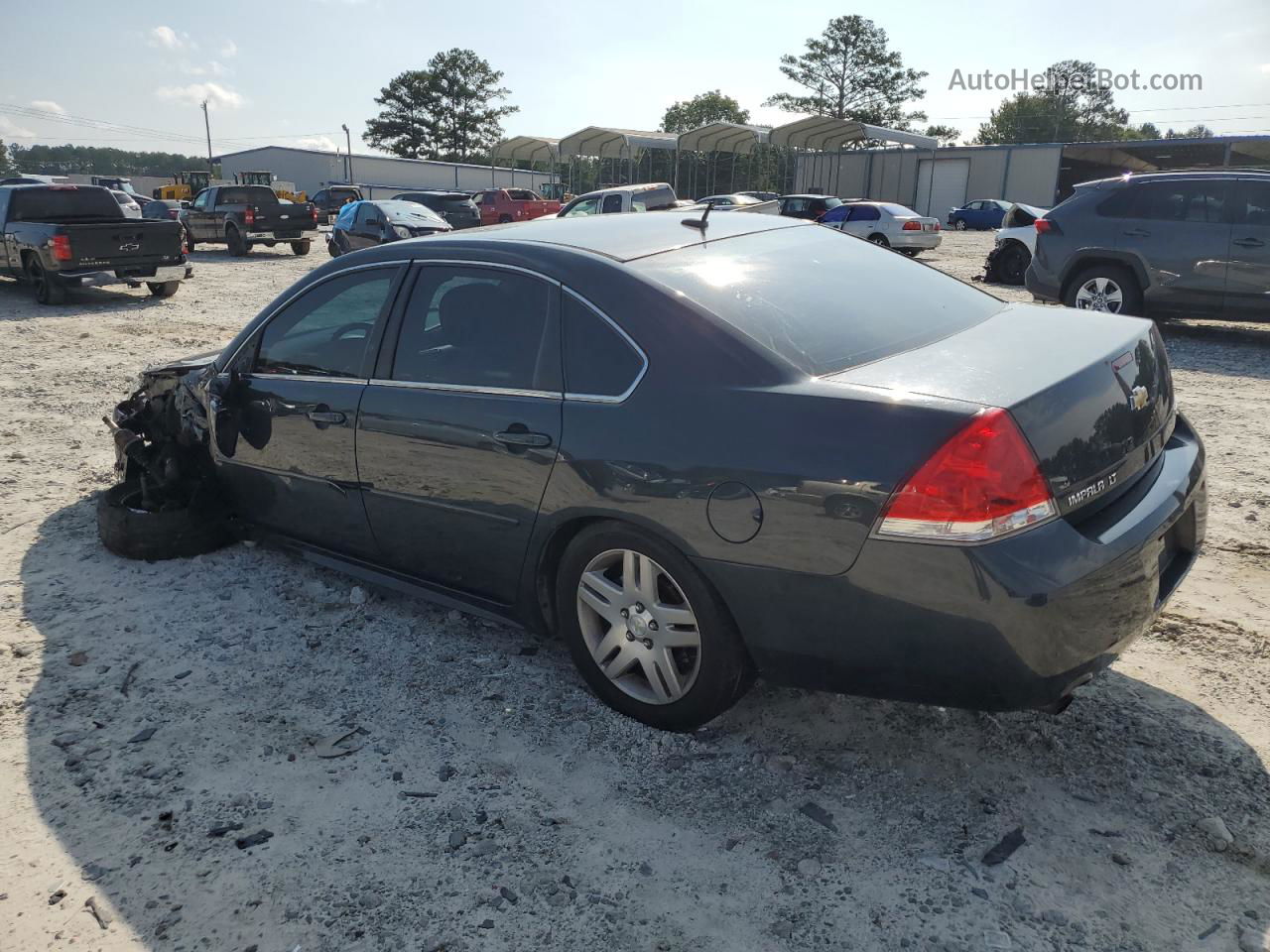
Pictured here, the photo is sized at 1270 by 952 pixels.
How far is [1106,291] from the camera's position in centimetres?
1010

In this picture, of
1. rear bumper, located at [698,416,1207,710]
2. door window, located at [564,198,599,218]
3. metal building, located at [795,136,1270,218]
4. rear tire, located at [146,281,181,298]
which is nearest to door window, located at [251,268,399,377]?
rear bumper, located at [698,416,1207,710]

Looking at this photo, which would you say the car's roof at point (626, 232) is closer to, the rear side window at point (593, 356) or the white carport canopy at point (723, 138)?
the rear side window at point (593, 356)

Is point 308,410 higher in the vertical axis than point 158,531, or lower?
higher

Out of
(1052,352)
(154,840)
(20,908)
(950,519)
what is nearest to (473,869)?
(154,840)

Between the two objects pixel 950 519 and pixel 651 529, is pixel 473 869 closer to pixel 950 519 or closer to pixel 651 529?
pixel 651 529

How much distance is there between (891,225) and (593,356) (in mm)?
21990

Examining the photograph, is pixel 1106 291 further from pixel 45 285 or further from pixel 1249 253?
pixel 45 285

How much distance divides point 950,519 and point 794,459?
0.43m

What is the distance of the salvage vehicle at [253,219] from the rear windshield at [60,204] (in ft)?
26.1

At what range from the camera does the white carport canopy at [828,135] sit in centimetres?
4416

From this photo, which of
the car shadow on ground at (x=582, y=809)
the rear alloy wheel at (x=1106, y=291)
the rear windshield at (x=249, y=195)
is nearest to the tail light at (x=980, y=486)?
the car shadow on ground at (x=582, y=809)

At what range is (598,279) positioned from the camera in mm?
3123

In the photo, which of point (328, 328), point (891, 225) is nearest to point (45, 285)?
point (328, 328)

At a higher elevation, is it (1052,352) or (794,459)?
(1052,352)
